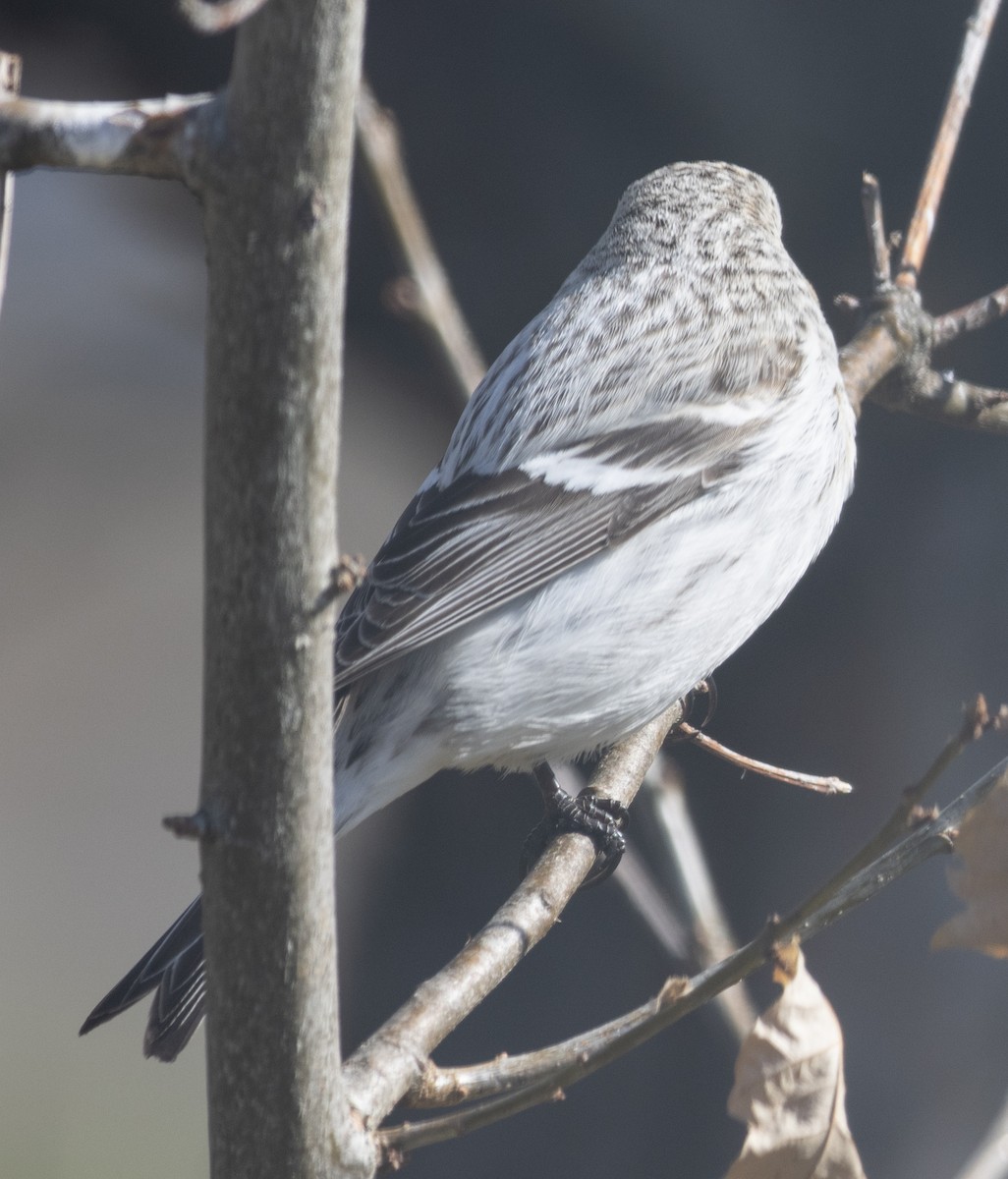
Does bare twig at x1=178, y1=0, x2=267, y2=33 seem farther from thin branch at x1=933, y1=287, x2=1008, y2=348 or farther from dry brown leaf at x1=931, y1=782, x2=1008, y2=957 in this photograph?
thin branch at x1=933, y1=287, x2=1008, y2=348

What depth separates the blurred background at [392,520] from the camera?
431 centimetres

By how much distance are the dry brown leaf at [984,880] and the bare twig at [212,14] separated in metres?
1.14

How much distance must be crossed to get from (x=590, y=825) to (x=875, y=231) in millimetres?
1419

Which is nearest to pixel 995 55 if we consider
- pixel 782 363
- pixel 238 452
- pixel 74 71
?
pixel 782 363

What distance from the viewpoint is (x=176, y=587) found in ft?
17.7

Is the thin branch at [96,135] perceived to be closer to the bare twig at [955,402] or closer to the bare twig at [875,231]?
the bare twig at [875,231]

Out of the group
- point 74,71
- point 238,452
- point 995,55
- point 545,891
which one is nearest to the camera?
point 238,452

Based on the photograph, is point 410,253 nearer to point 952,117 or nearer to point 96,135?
point 96,135

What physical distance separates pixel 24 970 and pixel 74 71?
3360mm

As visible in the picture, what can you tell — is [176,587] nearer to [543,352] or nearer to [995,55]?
[543,352]

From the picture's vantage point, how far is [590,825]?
2703mm

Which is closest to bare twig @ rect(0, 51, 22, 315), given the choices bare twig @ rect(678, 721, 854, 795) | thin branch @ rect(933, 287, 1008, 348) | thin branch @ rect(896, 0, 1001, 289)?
bare twig @ rect(678, 721, 854, 795)

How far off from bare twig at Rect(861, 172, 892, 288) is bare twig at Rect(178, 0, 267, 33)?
6.93 ft

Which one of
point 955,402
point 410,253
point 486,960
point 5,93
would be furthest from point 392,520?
point 5,93
